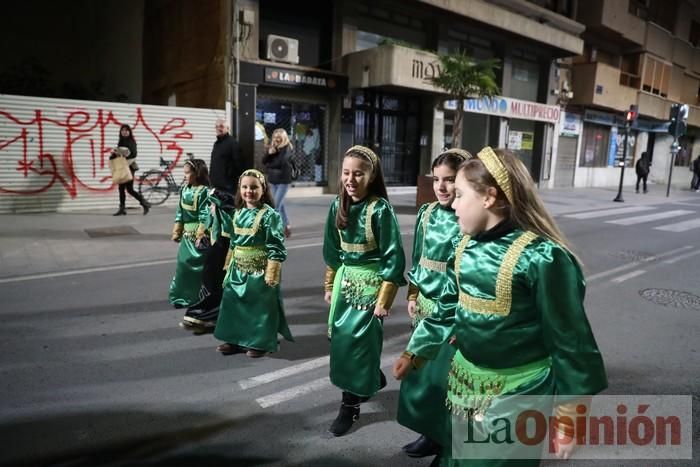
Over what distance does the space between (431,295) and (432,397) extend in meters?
0.56

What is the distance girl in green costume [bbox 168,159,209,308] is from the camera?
528cm

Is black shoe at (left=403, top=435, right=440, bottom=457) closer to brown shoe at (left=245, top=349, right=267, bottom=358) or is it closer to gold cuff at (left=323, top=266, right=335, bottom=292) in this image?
gold cuff at (left=323, top=266, right=335, bottom=292)

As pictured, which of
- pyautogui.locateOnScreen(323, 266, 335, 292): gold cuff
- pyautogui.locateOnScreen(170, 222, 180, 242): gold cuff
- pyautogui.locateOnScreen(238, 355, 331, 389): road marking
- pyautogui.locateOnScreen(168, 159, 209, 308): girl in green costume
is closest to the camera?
pyautogui.locateOnScreen(323, 266, 335, 292): gold cuff

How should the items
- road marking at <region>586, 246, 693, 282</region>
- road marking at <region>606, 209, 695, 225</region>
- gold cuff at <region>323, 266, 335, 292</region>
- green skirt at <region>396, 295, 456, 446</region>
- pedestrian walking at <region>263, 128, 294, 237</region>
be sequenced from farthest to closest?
road marking at <region>606, 209, 695, 225</region>, pedestrian walking at <region>263, 128, 294, 237</region>, road marking at <region>586, 246, 693, 282</region>, gold cuff at <region>323, 266, 335, 292</region>, green skirt at <region>396, 295, 456, 446</region>

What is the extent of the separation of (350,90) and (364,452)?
582 inches

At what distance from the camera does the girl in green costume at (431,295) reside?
2.71 metres

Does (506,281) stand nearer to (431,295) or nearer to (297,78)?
(431,295)

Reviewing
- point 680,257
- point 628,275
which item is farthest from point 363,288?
point 680,257

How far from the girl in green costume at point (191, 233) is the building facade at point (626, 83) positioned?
862 inches

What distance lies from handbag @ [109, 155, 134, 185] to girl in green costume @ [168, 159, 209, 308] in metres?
6.56

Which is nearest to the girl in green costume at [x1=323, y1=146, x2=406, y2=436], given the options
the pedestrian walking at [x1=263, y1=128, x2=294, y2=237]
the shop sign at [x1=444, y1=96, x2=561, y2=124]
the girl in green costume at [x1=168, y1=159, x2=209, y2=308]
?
the girl in green costume at [x1=168, y1=159, x2=209, y2=308]

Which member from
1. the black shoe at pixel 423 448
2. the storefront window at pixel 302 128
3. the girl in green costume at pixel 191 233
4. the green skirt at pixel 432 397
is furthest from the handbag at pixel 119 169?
the green skirt at pixel 432 397

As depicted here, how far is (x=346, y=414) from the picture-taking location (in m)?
3.29

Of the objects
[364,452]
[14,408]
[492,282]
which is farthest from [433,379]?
[14,408]
